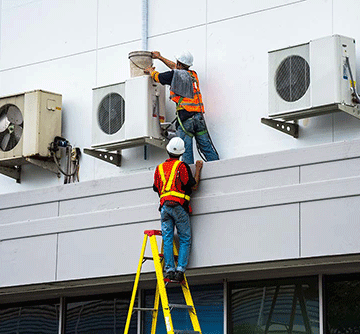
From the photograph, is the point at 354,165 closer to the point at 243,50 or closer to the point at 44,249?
the point at 243,50

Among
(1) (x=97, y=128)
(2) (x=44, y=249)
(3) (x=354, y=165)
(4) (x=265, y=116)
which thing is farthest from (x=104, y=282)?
(3) (x=354, y=165)

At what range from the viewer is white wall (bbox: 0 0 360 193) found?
569 inches

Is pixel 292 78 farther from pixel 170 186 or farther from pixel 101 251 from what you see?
pixel 101 251

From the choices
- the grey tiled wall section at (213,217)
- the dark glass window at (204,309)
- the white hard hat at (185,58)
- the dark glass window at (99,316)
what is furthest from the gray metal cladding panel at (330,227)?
the dark glass window at (99,316)

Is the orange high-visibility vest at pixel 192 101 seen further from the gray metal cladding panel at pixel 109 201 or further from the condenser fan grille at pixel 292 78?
the condenser fan grille at pixel 292 78

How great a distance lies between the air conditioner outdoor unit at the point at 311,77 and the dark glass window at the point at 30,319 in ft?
16.9

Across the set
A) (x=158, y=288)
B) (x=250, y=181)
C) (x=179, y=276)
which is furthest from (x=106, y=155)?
(x=250, y=181)

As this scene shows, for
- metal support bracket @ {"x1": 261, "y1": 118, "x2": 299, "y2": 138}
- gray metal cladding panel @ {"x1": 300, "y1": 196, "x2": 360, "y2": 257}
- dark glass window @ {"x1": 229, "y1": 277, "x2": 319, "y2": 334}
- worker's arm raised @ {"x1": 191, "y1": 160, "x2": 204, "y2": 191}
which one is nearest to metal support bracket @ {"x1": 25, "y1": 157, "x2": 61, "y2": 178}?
worker's arm raised @ {"x1": 191, "y1": 160, "x2": 204, "y2": 191}

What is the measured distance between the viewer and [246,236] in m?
13.6

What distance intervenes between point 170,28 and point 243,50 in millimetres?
1362

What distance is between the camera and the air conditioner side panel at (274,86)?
45.1 ft

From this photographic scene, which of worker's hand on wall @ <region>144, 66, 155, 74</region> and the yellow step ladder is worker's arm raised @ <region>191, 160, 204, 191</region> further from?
worker's hand on wall @ <region>144, 66, 155, 74</region>

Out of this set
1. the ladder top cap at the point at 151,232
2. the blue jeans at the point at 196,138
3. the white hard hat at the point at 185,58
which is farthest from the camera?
the white hard hat at the point at 185,58

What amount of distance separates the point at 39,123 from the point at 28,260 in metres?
2.07
